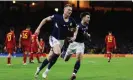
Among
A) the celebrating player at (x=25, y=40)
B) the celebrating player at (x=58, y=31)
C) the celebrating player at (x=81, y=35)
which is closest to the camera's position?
the celebrating player at (x=58, y=31)

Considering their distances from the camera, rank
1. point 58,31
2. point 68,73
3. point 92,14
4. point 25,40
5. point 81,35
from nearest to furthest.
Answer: point 58,31, point 81,35, point 68,73, point 25,40, point 92,14

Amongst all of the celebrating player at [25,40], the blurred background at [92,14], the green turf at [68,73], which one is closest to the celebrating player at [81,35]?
the green turf at [68,73]

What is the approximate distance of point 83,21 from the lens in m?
15.2

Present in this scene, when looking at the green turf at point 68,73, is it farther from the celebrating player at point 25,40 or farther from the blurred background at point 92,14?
the blurred background at point 92,14

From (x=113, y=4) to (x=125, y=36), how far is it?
13.7 feet

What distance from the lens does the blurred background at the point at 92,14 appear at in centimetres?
4894

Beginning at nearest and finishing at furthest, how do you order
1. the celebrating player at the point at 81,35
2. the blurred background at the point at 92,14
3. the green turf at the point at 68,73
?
1. the celebrating player at the point at 81,35
2. the green turf at the point at 68,73
3. the blurred background at the point at 92,14

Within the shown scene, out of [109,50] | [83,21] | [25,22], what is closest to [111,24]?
[25,22]

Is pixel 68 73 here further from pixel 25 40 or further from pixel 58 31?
pixel 25 40

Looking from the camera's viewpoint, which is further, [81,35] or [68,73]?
[68,73]

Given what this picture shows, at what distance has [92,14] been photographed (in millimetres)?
50250

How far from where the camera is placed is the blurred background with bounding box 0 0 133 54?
48938 mm

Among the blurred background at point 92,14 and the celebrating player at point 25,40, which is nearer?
the celebrating player at point 25,40

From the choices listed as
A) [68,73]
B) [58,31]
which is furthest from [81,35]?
[68,73]
